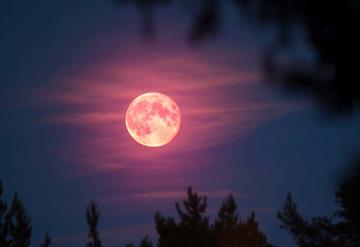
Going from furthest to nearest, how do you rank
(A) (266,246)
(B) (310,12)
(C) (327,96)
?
1. (A) (266,246)
2. (C) (327,96)
3. (B) (310,12)

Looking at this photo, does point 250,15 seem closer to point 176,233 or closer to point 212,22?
point 212,22

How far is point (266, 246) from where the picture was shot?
3669cm

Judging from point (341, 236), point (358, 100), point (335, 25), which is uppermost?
point (341, 236)

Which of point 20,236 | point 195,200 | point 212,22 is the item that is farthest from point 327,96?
point 20,236

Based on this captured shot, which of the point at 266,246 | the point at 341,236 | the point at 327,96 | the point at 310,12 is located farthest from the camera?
the point at 266,246

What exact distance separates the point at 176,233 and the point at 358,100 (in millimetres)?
29795

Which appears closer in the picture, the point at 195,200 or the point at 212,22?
the point at 212,22

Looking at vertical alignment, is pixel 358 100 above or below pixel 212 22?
below

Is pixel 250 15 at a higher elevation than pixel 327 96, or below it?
higher

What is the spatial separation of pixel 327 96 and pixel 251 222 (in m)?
30.0

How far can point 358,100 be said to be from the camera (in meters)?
4.03

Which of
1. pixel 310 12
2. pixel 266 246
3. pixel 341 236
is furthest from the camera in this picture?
pixel 266 246

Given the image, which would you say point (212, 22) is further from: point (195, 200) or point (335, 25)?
point (195, 200)

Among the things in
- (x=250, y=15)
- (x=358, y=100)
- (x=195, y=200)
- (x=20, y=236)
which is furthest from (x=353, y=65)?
(x=20, y=236)
